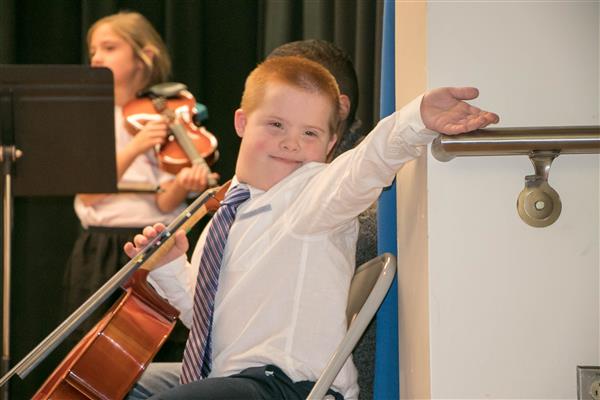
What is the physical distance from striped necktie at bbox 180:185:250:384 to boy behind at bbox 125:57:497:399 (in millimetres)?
15

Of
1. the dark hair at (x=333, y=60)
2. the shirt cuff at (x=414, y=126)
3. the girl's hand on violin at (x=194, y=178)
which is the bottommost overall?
the girl's hand on violin at (x=194, y=178)

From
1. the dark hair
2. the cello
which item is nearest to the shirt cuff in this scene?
the cello

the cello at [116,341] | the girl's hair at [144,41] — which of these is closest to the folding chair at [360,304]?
the cello at [116,341]

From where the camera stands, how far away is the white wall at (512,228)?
1397 mm

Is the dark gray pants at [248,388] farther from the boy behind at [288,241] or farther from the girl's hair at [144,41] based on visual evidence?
the girl's hair at [144,41]

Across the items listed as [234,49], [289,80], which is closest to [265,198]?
[289,80]

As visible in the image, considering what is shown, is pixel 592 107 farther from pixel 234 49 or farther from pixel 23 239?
pixel 23 239

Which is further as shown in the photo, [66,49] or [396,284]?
[66,49]

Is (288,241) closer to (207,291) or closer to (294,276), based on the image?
(294,276)

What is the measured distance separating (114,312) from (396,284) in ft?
1.87

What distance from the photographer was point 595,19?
1.44 meters

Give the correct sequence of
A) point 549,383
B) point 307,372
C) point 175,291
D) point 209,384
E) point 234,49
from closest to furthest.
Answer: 1. point 549,383
2. point 209,384
3. point 307,372
4. point 175,291
5. point 234,49

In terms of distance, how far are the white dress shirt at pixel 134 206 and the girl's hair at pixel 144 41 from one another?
313mm

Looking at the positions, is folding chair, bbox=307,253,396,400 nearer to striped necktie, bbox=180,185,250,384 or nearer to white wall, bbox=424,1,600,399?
white wall, bbox=424,1,600,399
